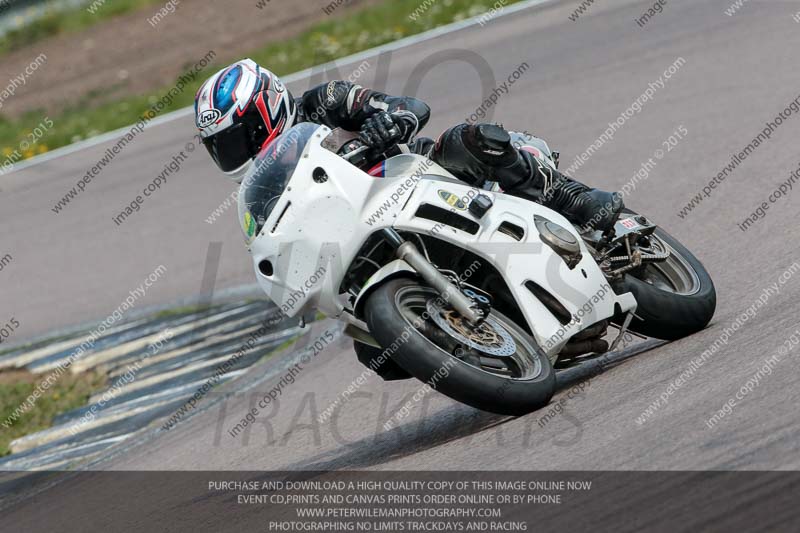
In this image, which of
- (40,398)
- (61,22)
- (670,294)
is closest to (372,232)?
(670,294)

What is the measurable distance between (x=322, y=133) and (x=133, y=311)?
4919 mm

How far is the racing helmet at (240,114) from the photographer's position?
5.64 m

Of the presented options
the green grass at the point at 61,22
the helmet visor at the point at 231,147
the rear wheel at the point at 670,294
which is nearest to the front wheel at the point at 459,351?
the rear wheel at the point at 670,294

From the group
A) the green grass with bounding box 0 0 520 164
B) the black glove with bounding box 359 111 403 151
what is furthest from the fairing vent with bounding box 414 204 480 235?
the green grass with bounding box 0 0 520 164

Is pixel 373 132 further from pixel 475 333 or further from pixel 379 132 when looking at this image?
pixel 475 333

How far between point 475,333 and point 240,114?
5.07ft

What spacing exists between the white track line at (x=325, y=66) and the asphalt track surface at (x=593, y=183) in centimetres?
26

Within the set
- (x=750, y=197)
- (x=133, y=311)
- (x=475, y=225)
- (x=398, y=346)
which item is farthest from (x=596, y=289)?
(x=133, y=311)

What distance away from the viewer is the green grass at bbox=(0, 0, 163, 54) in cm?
2145

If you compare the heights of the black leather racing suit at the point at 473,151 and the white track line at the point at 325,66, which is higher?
the black leather racing suit at the point at 473,151

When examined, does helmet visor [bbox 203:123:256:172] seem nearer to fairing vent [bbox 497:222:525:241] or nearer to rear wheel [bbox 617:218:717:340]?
fairing vent [bbox 497:222:525:241]

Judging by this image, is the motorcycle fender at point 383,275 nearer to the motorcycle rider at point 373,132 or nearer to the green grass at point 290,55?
the motorcycle rider at point 373,132

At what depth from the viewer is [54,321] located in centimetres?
1007

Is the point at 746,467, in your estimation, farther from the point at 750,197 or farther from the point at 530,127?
the point at 530,127
